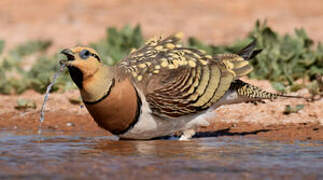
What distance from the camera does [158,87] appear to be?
19.3 feet

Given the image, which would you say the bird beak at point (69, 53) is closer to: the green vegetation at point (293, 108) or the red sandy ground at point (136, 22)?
the red sandy ground at point (136, 22)

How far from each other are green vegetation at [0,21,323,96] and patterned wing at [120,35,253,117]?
1630mm

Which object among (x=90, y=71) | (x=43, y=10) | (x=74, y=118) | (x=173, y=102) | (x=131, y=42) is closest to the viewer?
(x=90, y=71)

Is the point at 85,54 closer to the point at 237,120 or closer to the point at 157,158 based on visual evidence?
the point at 157,158

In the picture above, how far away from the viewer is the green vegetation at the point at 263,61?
8359 mm

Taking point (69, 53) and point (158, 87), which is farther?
point (158, 87)

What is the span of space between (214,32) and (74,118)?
21.5 feet

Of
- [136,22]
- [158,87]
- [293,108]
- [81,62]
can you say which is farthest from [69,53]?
[136,22]

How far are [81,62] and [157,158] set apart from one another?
1088mm

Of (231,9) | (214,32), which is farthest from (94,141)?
(231,9)

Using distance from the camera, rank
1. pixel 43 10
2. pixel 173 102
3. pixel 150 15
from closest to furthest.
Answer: pixel 173 102 → pixel 150 15 → pixel 43 10

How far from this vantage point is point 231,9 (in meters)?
Result: 16.1

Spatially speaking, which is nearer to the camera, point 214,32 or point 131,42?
point 131,42

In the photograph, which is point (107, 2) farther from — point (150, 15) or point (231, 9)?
point (231, 9)
